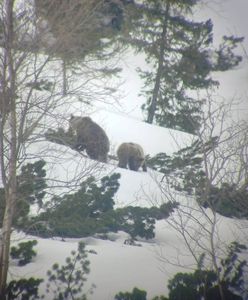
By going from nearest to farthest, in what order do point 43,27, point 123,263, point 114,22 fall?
1. point 43,27
2. point 123,263
3. point 114,22

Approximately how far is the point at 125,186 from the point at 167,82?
708 centimetres

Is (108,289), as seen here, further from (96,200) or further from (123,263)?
(96,200)

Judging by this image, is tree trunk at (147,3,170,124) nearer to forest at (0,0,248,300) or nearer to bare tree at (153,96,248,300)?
forest at (0,0,248,300)

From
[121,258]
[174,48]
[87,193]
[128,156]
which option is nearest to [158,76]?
[174,48]

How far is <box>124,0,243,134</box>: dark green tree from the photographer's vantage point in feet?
45.2

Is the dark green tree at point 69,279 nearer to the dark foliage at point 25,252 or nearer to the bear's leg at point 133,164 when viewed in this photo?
the dark foliage at point 25,252

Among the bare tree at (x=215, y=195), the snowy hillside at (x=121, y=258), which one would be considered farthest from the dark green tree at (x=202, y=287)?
the snowy hillside at (x=121, y=258)

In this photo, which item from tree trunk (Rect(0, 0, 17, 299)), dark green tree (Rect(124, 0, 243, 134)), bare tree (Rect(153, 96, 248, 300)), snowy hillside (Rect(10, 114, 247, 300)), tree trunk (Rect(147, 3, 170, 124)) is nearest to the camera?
tree trunk (Rect(0, 0, 17, 299))

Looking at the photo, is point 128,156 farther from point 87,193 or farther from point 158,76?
point 158,76

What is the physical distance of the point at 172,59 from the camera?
15.2 meters

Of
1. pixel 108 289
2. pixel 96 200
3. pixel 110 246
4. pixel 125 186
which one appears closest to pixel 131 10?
pixel 125 186

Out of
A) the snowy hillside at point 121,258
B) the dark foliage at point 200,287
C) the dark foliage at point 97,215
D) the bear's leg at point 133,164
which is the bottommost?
the dark foliage at point 200,287

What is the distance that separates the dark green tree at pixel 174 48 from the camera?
13.8 m

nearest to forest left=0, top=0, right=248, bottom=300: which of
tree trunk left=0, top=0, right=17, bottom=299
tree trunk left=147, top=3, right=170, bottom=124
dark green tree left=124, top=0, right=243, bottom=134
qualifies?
tree trunk left=0, top=0, right=17, bottom=299
